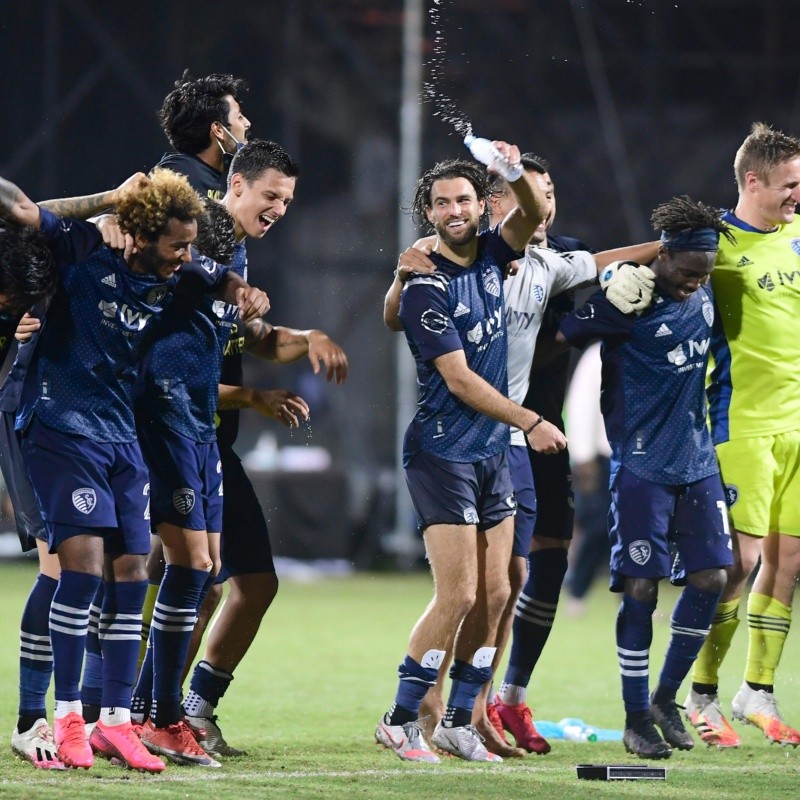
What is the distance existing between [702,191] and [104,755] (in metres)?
11.2

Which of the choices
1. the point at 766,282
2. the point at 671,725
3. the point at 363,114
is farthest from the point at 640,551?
the point at 363,114

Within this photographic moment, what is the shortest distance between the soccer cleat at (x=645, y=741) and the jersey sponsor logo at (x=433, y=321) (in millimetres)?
1580

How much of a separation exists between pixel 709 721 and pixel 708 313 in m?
1.57

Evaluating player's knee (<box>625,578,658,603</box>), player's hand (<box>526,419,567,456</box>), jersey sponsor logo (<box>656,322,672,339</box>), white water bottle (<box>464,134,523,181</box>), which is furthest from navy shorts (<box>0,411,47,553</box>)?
jersey sponsor logo (<box>656,322,672,339</box>)

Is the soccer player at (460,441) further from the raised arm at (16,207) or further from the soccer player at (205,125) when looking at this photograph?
the raised arm at (16,207)

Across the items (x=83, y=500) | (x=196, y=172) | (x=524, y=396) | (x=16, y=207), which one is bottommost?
(x=83, y=500)

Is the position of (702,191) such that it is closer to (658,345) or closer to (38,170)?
(38,170)

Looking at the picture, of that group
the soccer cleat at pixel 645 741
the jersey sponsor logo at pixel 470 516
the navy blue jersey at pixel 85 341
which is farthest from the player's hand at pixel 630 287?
the navy blue jersey at pixel 85 341

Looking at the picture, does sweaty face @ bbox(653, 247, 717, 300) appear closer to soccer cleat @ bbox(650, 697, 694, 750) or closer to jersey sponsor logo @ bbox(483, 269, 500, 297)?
jersey sponsor logo @ bbox(483, 269, 500, 297)

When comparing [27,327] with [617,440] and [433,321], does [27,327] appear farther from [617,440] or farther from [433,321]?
[617,440]

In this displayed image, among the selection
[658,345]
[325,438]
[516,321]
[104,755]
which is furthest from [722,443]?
[325,438]

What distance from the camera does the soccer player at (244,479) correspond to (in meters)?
5.19

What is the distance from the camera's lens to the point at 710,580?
17.1 ft

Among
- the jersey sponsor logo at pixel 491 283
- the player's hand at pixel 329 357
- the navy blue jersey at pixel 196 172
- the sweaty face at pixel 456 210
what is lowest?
the player's hand at pixel 329 357
